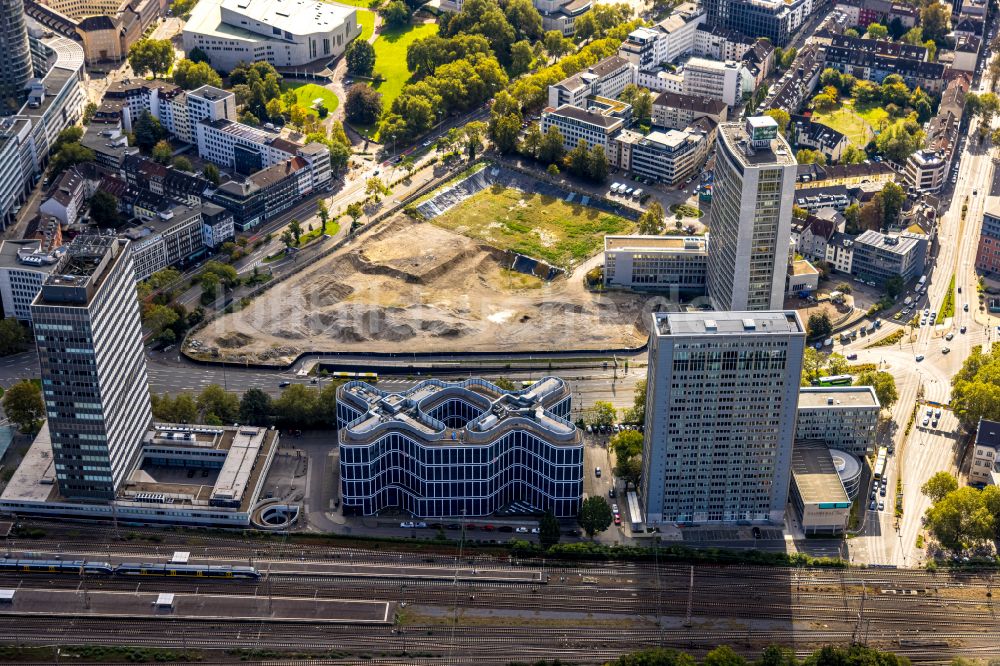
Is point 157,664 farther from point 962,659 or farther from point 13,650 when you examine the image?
point 962,659

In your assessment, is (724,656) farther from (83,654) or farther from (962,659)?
(83,654)

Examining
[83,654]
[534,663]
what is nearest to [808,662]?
[534,663]

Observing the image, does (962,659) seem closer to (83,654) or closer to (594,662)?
(594,662)

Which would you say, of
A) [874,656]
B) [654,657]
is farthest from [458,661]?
[874,656]

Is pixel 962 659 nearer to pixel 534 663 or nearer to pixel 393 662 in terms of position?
pixel 534 663

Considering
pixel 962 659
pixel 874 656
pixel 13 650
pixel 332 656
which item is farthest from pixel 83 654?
pixel 962 659
